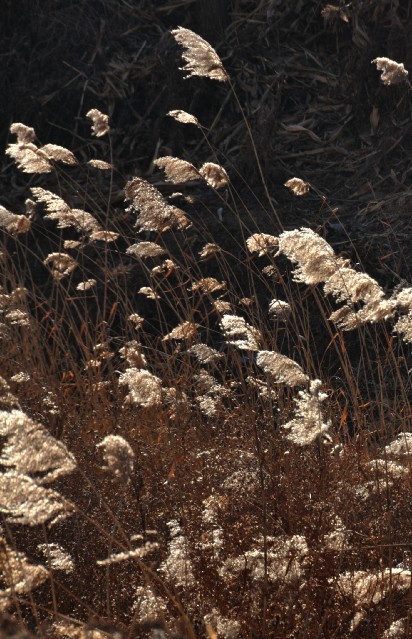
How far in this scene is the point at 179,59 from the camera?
7.27m

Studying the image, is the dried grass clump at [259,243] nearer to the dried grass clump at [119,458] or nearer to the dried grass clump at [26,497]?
the dried grass clump at [119,458]

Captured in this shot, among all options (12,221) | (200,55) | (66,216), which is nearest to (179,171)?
(200,55)

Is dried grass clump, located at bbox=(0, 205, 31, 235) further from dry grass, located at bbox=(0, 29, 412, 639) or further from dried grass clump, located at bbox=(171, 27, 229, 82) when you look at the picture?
dried grass clump, located at bbox=(171, 27, 229, 82)

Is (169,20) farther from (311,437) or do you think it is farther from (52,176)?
(311,437)

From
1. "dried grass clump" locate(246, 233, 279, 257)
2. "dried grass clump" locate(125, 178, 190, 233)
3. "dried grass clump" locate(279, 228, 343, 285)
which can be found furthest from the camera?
"dried grass clump" locate(246, 233, 279, 257)

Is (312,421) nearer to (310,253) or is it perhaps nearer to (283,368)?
(283,368)

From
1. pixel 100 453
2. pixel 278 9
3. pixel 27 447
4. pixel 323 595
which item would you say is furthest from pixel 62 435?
pixel 278 9

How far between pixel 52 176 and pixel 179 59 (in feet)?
4.22

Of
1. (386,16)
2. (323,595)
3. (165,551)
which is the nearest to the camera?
(323,595)

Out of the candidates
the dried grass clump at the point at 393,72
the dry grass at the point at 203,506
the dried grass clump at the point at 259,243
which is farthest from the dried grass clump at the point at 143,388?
the dried grass clump at the point at 393,72

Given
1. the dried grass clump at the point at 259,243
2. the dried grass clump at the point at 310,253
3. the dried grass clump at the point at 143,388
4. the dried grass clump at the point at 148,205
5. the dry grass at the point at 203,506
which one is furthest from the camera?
the dried grass clump at the point at 259,243

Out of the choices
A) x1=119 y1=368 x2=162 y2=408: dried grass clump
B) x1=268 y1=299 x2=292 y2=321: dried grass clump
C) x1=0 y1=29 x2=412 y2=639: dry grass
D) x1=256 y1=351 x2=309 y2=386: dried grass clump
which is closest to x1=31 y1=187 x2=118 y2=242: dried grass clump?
x1=0 y1=29 x2=412 y2=639: dry grass

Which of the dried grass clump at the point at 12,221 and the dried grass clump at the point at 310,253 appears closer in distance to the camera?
the dried grass clump at the point at 310,253

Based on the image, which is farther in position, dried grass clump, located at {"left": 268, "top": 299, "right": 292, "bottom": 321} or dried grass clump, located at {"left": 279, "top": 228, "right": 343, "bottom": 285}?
dried grass clump, located at {"left": 268, "top": 299, "right": 292, "bottom": 321}
